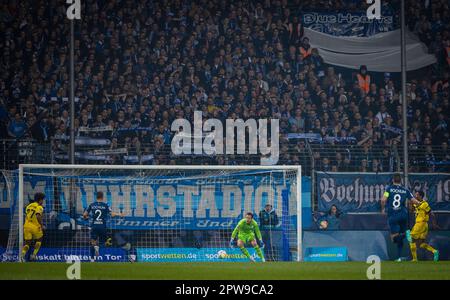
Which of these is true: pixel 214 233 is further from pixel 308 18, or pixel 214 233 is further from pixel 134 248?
pixel 308 18

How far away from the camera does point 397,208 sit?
778 inches

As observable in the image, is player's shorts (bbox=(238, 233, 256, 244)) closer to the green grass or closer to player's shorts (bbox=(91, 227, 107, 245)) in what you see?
player's shorts (bbox=(91, 227, 107, 245))

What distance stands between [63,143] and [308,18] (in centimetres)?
990

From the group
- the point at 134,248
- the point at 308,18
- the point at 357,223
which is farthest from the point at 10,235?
the point at 308,18

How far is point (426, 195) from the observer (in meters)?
22.5

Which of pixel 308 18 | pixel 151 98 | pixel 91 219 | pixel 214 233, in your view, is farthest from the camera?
pixel 308 18

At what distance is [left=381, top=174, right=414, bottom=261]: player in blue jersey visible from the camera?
19.7 m

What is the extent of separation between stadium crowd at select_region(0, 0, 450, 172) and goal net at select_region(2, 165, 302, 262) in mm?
933

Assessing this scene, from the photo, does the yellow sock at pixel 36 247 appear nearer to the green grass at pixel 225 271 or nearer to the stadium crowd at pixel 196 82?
the green grass at pixel 225 271

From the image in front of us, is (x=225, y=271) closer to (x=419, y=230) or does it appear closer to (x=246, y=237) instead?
(x=246, y=237)

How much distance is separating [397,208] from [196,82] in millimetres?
8076

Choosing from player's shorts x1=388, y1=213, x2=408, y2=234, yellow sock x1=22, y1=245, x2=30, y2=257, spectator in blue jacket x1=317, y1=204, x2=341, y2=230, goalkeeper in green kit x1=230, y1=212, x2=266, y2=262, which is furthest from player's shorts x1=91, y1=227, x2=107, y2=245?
player's shorts x1=388, y1=213, x2=408, y2=234

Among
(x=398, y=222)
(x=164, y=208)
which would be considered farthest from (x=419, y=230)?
(x=164, y=208)

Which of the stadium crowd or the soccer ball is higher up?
the stadium crowd
